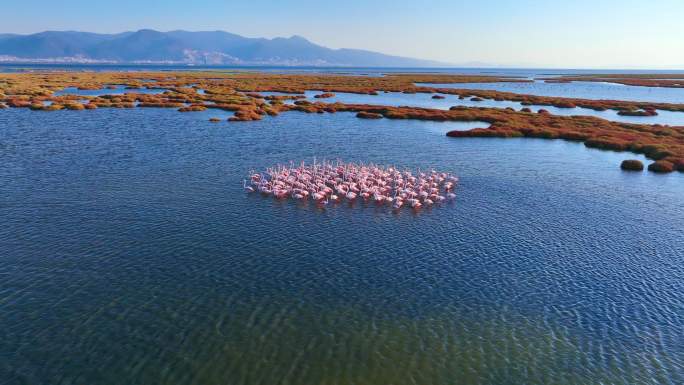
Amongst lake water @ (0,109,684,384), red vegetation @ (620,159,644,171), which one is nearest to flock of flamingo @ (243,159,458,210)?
lake water @ (0,109,684,384)

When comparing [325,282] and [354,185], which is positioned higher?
[354,185]

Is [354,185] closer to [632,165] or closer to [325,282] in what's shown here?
[325,282]

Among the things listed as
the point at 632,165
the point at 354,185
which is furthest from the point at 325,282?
the point at 632,165

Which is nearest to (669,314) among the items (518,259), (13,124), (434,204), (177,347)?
(518,259)

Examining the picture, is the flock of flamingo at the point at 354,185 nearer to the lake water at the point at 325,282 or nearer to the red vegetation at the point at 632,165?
the lake water at the point at 325,282

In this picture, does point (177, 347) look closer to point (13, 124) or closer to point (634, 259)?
point (634, 259)

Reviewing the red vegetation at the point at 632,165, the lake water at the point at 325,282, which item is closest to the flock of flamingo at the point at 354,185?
the lake water at the point at 325,282

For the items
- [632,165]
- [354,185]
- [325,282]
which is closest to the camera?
[325,282]
